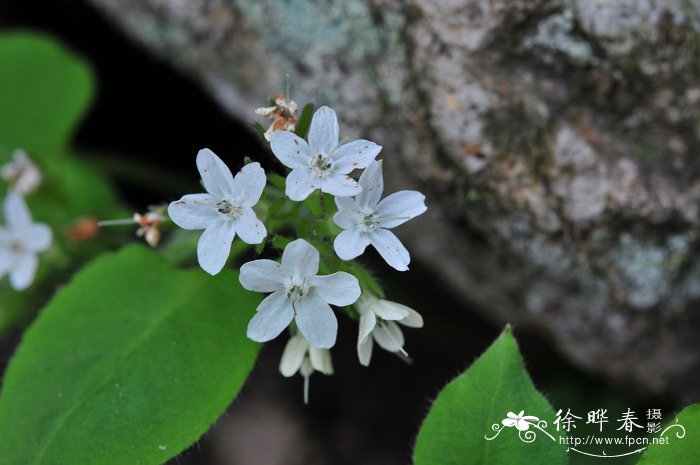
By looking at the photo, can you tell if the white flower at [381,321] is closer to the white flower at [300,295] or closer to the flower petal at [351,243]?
the white flower at [300,295]

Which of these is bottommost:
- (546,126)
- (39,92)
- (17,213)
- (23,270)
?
(23,270)

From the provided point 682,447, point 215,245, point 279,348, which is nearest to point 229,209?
point 215,245

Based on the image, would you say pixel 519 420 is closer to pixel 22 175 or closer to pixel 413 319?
pixel 413 319

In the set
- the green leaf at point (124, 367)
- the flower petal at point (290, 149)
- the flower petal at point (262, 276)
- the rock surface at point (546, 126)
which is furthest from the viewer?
the rock surface at point (546, 126)

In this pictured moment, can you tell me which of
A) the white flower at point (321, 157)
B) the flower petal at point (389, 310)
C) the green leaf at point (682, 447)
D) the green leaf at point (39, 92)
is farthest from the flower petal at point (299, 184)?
the green leaf at point (39, 92)

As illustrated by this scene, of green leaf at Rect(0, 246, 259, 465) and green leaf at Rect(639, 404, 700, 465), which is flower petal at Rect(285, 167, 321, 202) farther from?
green leaf at Rect(639, 404, 700, 465)

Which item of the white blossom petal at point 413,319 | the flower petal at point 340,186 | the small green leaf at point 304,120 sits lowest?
the white blossom petal at point 413,319
